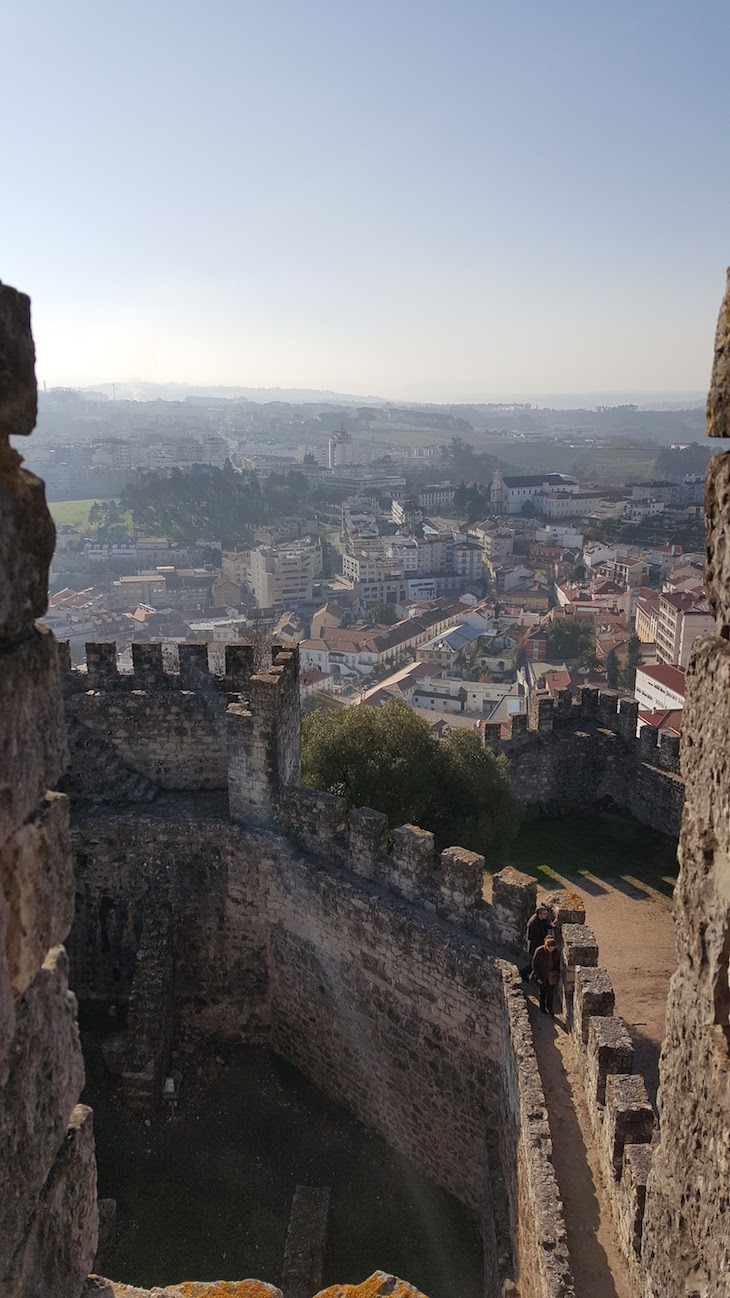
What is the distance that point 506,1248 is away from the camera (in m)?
6.49

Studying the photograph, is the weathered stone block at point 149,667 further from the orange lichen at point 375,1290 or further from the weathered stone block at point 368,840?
the orange lichen at point 375,1290

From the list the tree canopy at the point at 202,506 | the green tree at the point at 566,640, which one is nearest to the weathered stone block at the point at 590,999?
the green tree at the point at 566,640

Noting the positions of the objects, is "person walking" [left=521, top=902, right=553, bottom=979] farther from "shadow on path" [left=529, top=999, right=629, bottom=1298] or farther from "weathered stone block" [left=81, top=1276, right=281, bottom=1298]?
"weathered stone block" [left=81, top=1276, right=281, bottom=1298]

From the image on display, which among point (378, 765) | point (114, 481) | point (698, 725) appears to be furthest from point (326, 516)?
point (698, 725)

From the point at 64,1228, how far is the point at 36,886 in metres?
1.25

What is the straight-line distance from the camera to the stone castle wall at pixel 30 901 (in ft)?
7.90

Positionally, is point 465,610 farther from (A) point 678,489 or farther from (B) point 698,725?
(B) point 698,725

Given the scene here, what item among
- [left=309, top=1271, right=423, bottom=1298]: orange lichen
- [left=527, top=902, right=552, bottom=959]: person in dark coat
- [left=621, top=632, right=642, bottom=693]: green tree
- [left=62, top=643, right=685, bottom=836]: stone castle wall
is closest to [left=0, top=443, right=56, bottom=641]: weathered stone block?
[left=309, top=1271, right=423, bottom=1298]: orange lichen

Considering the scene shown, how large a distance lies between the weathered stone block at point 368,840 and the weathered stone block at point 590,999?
6.99ft

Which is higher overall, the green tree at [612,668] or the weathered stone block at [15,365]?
the weathered stone block at [15,365]

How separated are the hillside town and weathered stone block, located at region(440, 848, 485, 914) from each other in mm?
21476

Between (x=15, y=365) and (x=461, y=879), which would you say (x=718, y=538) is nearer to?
(x=15, y=365)

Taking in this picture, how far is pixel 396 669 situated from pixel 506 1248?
57002 mm

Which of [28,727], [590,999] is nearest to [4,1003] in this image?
[28,727]
